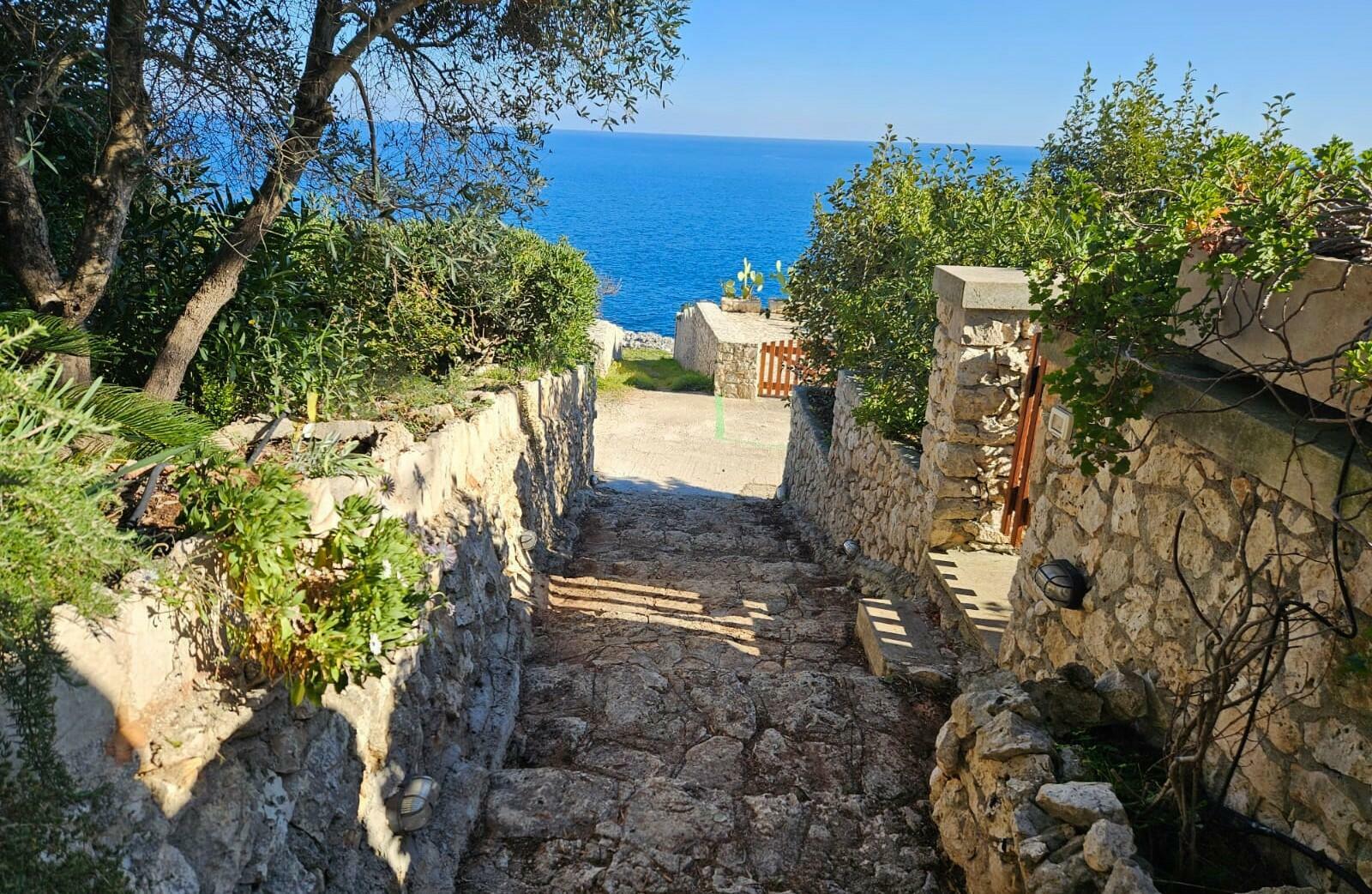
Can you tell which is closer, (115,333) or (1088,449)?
(1088,449)

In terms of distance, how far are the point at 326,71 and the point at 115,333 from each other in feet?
5.35

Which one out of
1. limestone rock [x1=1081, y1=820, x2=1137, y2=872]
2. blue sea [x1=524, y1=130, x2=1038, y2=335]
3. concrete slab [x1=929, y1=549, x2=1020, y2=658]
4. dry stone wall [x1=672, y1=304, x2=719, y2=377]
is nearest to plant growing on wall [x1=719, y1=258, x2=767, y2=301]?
dry stone wall [x1=672, y1=304, x2=719, y2=377]

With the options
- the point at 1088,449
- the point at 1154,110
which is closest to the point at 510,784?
the point at 1088,449

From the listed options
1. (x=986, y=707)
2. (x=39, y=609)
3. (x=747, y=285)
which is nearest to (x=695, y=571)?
(x=986, y=707)

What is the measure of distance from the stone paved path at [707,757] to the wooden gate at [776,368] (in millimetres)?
12619

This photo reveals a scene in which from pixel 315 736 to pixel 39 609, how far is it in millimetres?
1106

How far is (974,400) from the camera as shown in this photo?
585 centimetres

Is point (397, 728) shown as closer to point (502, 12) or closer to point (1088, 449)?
point (1088, 449)

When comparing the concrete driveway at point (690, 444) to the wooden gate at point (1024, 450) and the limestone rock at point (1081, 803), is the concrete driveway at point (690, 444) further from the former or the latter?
the limestone rock at point (1081, 803)

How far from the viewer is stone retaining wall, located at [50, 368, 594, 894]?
2.11 metres

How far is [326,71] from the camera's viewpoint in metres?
4.11

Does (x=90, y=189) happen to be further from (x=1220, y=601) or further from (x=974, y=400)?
(x=974, y=400)

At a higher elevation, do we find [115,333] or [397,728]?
[115,333]

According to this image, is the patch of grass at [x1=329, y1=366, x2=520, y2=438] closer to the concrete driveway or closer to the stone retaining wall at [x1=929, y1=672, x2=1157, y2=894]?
the stone retaining wall at [x1=929, y1=672, x2=1157, y2=894]
